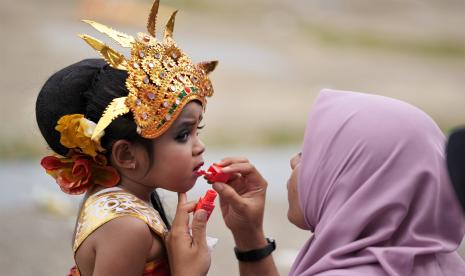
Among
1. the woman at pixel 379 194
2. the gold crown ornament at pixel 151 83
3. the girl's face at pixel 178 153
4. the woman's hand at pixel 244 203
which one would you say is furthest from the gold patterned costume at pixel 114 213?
the woman at pixel 379 194

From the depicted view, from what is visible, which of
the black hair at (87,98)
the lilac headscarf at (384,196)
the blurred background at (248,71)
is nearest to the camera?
the lilac headscarf at (384,196)

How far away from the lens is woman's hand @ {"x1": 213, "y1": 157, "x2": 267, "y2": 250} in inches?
108

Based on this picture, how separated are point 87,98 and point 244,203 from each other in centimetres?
67

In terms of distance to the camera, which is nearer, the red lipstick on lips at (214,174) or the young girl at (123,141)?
the young girl at (123,141)

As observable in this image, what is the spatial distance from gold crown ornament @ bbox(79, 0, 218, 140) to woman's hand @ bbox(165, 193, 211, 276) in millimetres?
284

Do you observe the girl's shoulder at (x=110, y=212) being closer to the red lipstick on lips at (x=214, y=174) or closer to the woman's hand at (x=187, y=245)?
the woman's hand at (x=187, y=245)

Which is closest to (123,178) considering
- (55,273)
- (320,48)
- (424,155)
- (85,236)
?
(85,236)

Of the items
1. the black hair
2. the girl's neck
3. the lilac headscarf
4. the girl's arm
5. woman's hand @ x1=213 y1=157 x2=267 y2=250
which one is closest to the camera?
the lilac headscarf

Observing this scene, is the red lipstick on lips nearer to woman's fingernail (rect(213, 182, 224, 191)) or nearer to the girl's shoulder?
woman's fingernail (rect(213, 182, 224, 191))

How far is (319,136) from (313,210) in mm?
229

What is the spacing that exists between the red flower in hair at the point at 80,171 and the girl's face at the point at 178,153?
0.13 meters

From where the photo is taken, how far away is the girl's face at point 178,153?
253cm

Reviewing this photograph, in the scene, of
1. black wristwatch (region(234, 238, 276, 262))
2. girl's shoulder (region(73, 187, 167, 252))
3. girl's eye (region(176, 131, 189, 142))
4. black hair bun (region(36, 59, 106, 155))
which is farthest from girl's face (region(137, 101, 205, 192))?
black wristwatch (region(234, 238, 276, 262))

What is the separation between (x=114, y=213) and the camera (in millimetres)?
2400
